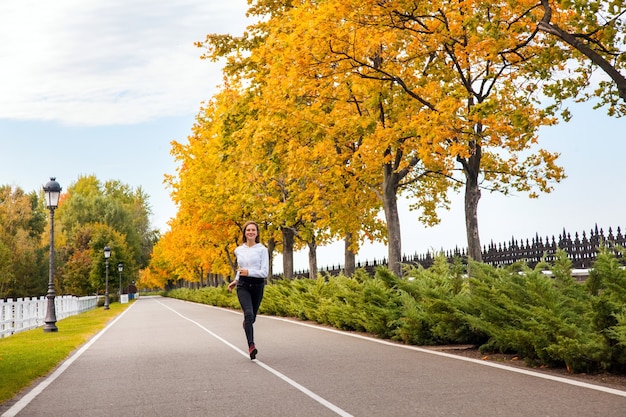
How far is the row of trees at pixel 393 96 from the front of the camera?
14.9 m

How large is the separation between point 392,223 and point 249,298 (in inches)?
378

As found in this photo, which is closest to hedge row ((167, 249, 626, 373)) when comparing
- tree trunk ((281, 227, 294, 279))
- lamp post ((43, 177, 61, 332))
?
lamp post ((43, 177, 61, 332))

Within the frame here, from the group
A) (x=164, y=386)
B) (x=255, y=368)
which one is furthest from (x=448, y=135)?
(x=164, y=386)

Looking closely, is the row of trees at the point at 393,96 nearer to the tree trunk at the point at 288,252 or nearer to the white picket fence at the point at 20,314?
the tree trunk at the point at 288,252

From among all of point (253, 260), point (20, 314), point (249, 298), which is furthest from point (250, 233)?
point (20, 314)

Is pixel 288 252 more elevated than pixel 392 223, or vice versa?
pixel 392 223

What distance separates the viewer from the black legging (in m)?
→ 11.3

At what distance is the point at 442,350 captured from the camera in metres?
11.6

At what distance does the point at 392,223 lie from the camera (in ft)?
67.0

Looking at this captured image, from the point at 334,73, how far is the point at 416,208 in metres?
12.5

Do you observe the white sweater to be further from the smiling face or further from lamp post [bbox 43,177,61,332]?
lamp post [bbox 43,177,61,332]

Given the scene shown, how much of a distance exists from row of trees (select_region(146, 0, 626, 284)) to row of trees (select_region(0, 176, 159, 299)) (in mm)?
53016

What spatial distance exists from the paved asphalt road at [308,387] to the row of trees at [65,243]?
6393cm

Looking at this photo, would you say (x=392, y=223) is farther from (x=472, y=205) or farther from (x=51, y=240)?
(x=51, y=240)
